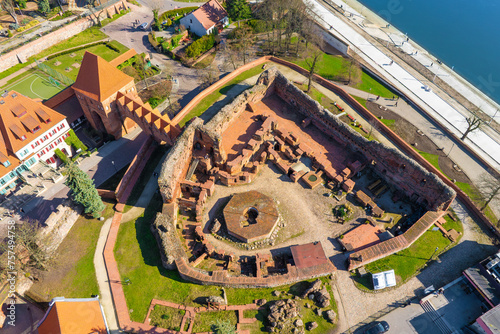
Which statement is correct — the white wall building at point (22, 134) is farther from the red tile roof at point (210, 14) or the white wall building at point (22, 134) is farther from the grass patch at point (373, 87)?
the grass patch at point (373, 87)

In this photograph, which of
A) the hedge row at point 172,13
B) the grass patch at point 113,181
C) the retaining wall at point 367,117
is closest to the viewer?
the retaining wall at point 367,117

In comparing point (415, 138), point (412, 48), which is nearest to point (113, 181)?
point (415, 138)

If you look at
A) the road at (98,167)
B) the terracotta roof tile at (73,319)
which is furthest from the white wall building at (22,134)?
the terracotta roof tile at (73,319)

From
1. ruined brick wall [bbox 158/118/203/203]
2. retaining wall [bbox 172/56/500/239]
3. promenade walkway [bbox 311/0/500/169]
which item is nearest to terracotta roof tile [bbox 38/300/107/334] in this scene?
ruined brick wall [bbox 158/118/203/203]

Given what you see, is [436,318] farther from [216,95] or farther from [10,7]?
[10,7]

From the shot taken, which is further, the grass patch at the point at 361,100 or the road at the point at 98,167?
the grass patch at the point at 361,100

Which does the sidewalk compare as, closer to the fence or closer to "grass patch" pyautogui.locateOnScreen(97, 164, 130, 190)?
"grass patch" pyautogui.locateOnScreen(97, 164, 130, 190)

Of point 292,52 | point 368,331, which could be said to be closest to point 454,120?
point 292,52
